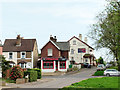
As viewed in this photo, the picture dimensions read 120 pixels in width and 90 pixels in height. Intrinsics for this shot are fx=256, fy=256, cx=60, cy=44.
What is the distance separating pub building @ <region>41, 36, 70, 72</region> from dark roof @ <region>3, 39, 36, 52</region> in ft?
10.4

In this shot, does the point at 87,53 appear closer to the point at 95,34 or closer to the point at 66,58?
the point at 66,58

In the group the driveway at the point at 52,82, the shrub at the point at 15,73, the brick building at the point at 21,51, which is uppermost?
the brick building at the point at 21,51

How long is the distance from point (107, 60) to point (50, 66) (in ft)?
84.0

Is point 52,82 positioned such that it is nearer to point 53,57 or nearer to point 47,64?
point 47,64

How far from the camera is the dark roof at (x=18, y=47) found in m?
59.7

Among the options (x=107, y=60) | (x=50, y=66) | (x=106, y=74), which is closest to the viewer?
(x=107, y=60)

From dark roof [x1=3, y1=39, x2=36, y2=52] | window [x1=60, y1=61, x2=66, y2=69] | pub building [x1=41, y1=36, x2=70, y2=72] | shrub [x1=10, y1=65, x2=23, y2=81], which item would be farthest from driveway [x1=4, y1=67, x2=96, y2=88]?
dark roof [x1=3, y1=39, x2=36, y2=52]

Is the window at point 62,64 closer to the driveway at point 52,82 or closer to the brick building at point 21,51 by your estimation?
the brick building at point 21,51

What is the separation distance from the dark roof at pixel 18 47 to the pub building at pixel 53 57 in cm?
318

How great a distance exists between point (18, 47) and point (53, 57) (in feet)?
28.2

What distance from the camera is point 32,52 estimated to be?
59.0 m

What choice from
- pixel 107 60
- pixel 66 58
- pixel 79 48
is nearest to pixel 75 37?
pixel 79 48

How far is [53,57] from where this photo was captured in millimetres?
60281

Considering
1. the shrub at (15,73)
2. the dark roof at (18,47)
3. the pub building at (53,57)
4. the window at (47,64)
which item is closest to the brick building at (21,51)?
the dark roof at (18,47)
